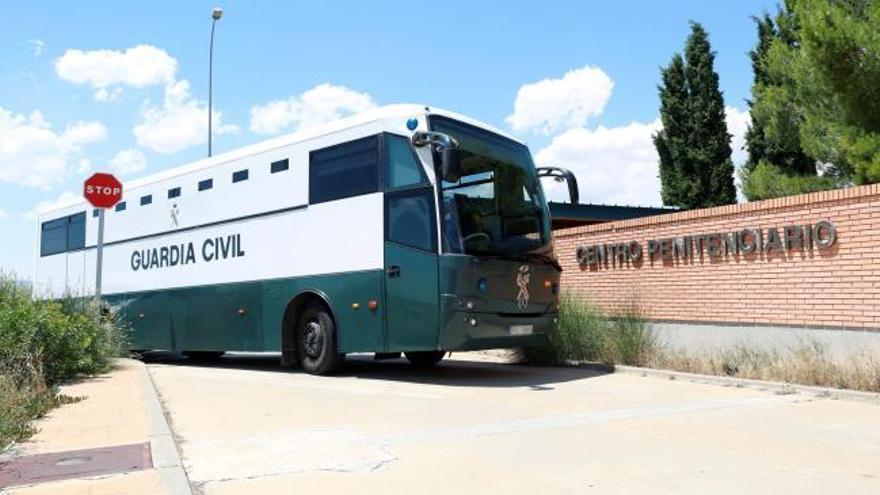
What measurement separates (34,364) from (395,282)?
4.80 metres

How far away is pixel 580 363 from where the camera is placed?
44.3 feet

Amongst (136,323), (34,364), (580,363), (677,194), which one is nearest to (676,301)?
(580,363)

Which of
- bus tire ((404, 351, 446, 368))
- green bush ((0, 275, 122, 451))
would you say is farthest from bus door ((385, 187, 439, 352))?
green bush ((0, 275, 122, 451))

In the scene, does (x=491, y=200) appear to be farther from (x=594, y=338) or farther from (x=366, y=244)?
(x=594, y=338)

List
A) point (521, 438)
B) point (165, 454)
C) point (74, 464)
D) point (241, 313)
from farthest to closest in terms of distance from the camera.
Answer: point (241, 313), point (521, 438), point (165, 454), point (74, 464)

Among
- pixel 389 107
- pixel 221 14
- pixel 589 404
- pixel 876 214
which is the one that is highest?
pixel 221 14

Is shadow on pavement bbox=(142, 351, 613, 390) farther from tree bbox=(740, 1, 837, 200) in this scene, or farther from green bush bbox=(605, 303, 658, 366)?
tree bbox=(740, 1, 837, 200)

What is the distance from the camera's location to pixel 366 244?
39.6 ft

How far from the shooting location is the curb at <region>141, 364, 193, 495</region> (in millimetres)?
5363

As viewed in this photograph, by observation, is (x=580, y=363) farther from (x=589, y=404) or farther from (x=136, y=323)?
(x=136, y=323)

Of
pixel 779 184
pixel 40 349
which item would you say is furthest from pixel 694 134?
pixel 40 349

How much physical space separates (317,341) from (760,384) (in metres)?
6.49

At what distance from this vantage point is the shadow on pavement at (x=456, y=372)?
1197cm

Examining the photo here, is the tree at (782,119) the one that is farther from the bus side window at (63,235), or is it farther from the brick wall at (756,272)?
the bus side window at (63,235)
